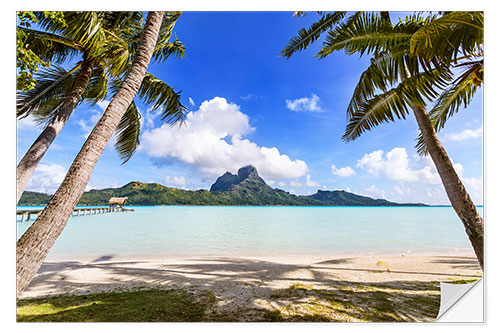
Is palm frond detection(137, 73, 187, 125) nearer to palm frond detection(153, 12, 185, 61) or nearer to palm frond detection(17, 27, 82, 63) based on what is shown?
palm frond detection(153, 12, 185, 61)

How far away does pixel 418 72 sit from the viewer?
2.59 m

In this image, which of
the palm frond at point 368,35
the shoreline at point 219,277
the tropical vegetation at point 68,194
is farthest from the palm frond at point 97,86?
the palm frond at point 368,35

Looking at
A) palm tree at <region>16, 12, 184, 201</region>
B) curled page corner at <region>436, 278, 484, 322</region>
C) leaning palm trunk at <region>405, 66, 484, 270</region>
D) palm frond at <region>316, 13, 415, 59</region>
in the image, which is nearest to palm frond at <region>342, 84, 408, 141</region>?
leaning palm trunk at <region>405, 66, 484, 270</region>

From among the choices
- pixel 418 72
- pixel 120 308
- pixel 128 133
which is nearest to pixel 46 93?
pixel 128 133

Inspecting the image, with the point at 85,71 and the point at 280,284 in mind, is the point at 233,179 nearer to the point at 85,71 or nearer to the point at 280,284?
the point at 85,71

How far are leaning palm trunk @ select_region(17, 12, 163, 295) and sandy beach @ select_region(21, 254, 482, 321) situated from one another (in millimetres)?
2063

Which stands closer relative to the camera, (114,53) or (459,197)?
(459,197)

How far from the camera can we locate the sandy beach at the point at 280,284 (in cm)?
286

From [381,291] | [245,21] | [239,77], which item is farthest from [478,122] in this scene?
[239,77]

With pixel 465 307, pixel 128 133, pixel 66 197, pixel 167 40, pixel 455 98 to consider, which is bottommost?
pixel 465 307

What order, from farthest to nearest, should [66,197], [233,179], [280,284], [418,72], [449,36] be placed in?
[233,179]
[280,284]
[418,72]
[449,36]
[66,197]

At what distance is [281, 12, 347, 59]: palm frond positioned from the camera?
3514 millimetres

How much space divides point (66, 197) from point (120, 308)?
6.38 ft

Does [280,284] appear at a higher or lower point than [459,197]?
lower
